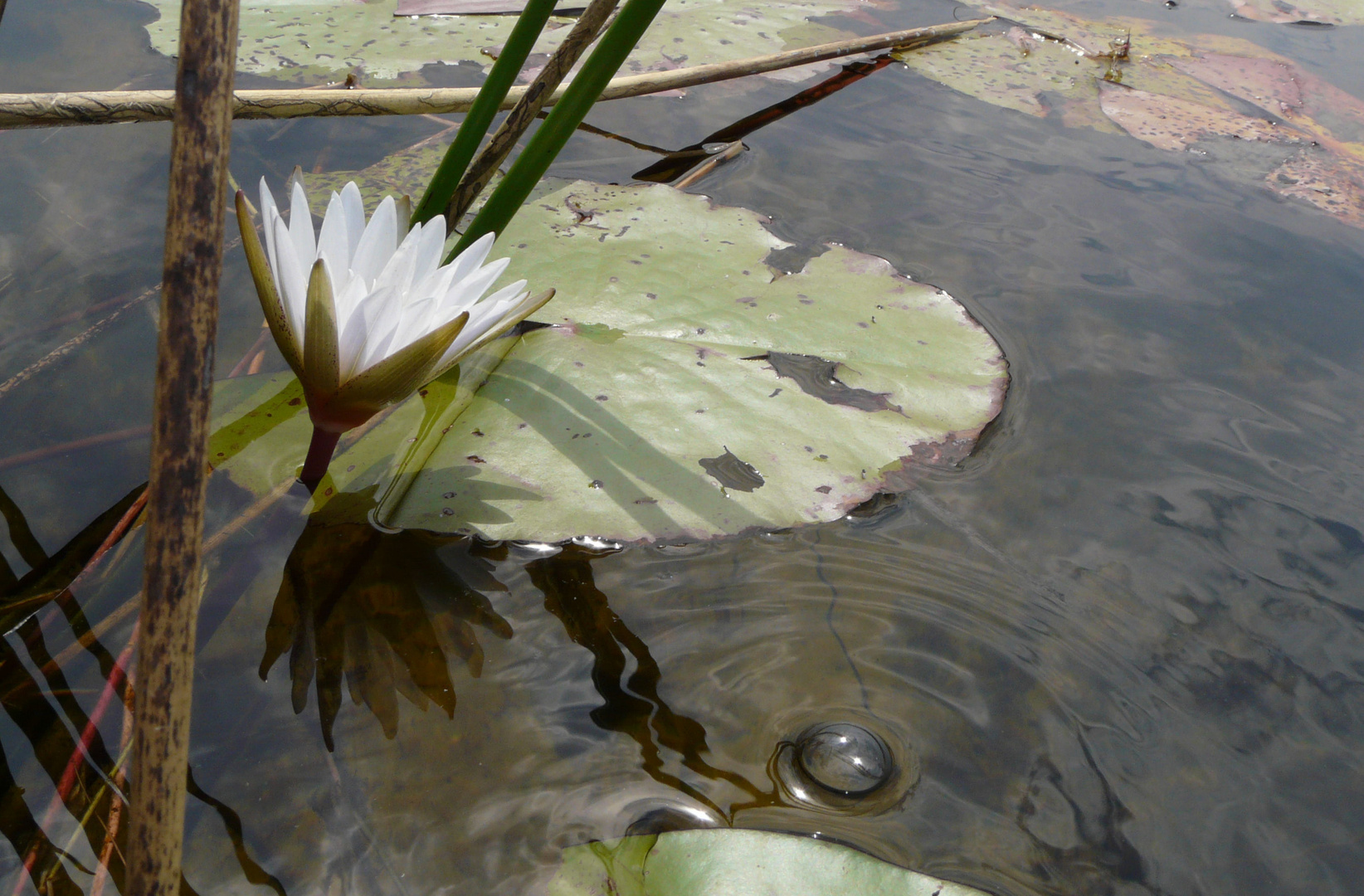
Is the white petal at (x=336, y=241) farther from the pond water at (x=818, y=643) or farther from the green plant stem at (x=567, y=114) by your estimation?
the pond water at (x=818, y=643)

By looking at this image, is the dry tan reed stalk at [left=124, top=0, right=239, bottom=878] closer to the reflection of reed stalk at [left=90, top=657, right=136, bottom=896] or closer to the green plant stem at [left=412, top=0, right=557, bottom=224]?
the reflection of reed stalk at [left=90, top=657, right=136, bottom=896]

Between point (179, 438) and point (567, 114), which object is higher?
point (567, 114)

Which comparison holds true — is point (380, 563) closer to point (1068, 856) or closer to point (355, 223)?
point (355, 223)

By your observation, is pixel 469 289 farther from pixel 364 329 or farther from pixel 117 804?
pixel 117 804

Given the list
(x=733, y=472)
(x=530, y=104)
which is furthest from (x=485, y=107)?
(x=733, y=472)

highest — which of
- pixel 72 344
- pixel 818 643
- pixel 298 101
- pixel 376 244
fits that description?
pixel 298 101

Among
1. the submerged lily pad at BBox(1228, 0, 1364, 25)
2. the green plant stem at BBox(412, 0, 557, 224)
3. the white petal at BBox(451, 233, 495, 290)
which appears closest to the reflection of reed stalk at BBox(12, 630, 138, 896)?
the white petal at BBox(451, 233, 495, 290)
